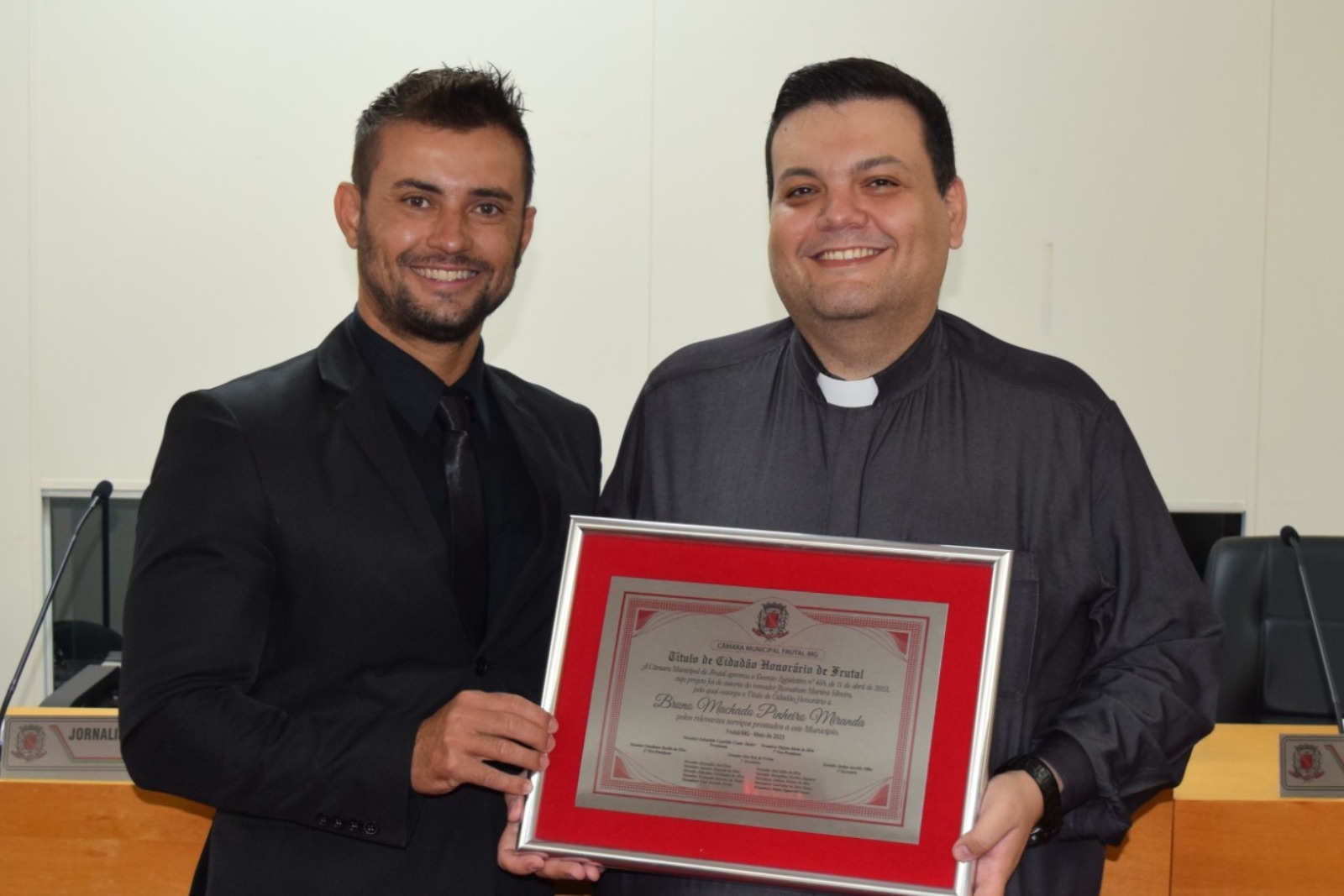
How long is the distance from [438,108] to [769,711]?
3.59 feet

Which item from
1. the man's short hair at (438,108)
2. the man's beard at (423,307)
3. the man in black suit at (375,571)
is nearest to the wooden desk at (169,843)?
the man in black suit at (375,571)

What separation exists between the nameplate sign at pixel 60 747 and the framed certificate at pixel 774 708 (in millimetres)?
1138

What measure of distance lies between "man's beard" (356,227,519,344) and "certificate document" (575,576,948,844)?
1.97 ft

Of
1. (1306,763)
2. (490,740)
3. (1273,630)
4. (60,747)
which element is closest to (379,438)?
(490,740)

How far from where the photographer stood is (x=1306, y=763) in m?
2.55

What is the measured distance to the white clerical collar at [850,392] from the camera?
6.32 feet

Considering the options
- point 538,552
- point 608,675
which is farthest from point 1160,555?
point 538,552

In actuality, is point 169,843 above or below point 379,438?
below

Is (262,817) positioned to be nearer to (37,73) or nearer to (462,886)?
(462,886)

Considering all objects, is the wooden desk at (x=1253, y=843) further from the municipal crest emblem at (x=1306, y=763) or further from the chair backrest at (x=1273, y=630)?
the chair backrest at (x=1273, y=630)

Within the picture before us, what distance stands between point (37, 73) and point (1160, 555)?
422 centimetres

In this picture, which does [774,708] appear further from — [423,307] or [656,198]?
[656,198]

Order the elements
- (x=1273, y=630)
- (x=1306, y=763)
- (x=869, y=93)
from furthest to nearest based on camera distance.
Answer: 1. (x=1273, y=630)
2. (x=1306, y=763)
3. (x=869, y=93)

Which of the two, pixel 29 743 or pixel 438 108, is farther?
pixel 29 743
